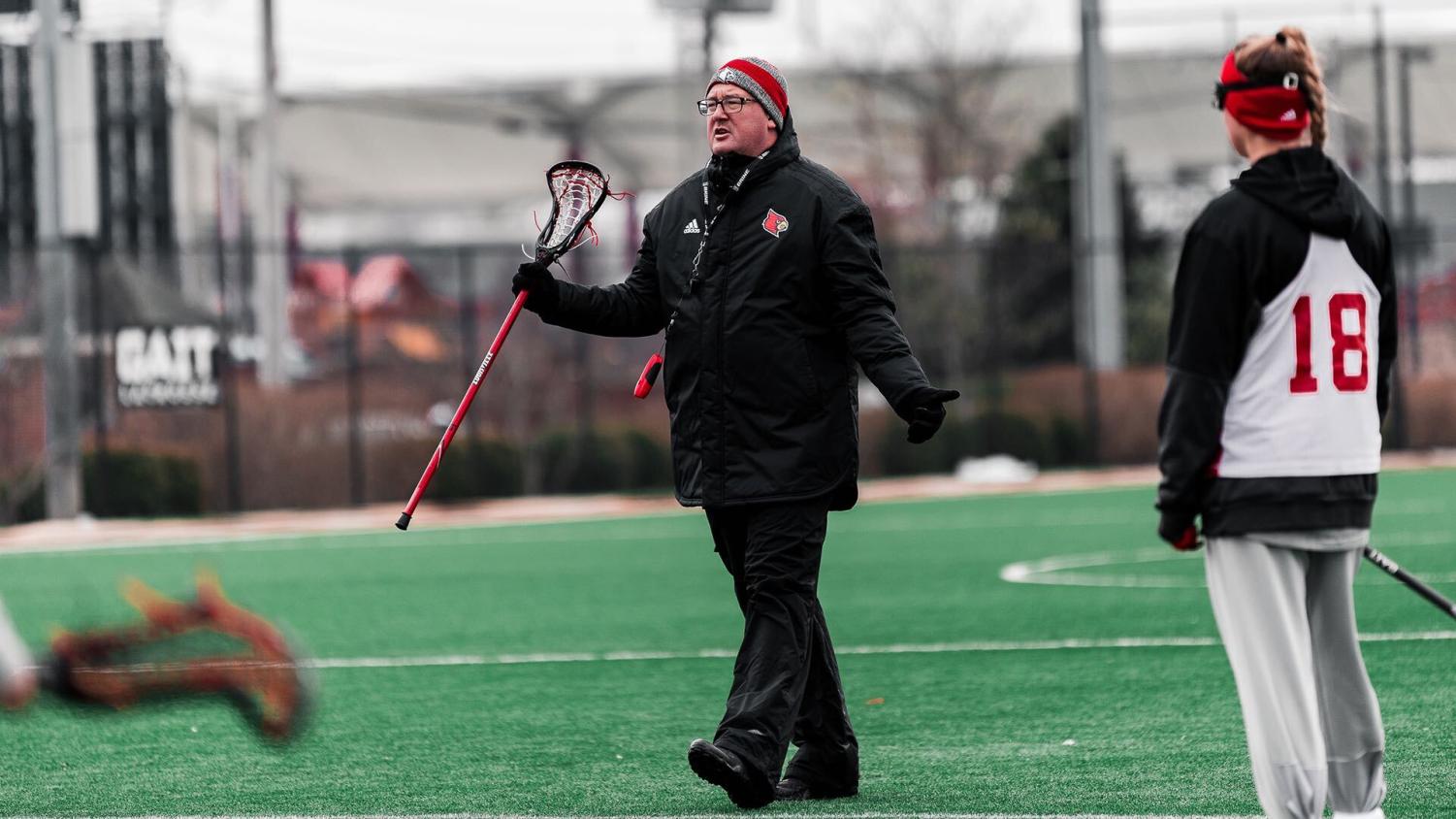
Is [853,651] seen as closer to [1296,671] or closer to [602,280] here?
[1296,671]

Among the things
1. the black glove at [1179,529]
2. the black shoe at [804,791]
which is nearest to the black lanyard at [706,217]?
the black shoe at [804,791]

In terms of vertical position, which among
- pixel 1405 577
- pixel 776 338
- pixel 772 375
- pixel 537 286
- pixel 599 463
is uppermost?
pixel 537 286

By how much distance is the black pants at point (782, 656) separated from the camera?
6.13 meters

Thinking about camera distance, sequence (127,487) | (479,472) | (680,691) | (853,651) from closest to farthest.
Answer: (680,691) → (853,651) → (127,487) → (479,472)

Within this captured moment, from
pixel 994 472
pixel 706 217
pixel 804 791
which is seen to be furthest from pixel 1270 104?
pixel 994 472

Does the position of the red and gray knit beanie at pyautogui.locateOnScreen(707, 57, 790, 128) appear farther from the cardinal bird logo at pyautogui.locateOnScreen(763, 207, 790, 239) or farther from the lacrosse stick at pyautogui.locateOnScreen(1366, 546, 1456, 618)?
the lacrosse stick at pyautogui.locateOnScreen(1366, 546, 1456, 618)

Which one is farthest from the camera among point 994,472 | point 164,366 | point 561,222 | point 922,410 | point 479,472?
point 994,472

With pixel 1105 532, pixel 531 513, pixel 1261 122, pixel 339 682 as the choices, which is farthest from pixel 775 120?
pixel 531 513

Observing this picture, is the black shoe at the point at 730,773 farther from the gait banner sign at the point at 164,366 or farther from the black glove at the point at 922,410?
the gait banner sign at the point at 164,366

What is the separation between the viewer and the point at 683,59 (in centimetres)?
3225

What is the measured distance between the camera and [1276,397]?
15.7 ft

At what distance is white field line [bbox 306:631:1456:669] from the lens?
9914mm

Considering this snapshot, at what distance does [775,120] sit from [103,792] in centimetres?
296

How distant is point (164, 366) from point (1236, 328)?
20.6 meters
